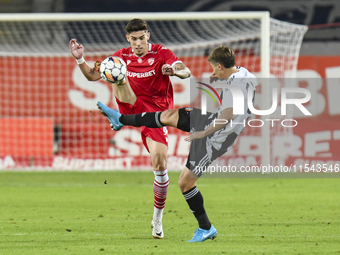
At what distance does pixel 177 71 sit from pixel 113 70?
23.6 inches

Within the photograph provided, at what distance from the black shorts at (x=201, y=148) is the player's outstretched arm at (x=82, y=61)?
1180 millimetres

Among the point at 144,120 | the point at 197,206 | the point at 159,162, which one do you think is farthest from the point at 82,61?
the point at 197,206

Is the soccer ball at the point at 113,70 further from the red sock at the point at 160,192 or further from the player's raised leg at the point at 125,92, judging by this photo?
the red sock at the point at 160,192

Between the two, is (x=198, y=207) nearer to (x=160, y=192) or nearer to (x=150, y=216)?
(x=160, y=192)

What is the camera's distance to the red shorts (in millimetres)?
5477

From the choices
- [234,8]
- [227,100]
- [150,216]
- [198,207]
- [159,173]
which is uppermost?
[234,8]

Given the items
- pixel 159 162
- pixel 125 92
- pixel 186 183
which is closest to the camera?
pixel 186 183

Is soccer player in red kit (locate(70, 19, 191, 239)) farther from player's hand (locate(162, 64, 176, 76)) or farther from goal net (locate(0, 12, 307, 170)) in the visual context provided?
goal net (locate(0, 12, 307, 170))

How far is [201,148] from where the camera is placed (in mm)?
5008

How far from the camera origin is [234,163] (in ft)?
37.7

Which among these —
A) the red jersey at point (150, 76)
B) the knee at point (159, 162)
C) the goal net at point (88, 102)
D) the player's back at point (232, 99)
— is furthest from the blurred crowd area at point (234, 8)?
the player's back at point (232, 99)

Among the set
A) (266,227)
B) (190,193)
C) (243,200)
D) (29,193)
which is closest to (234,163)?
(243,200)

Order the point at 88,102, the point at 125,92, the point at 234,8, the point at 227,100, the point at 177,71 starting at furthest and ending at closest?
the point at 234,8 < the point at 88,102 < the point at 125,92 < the point at 177,71 < the point at 227,100

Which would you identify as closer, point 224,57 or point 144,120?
point 224,57
